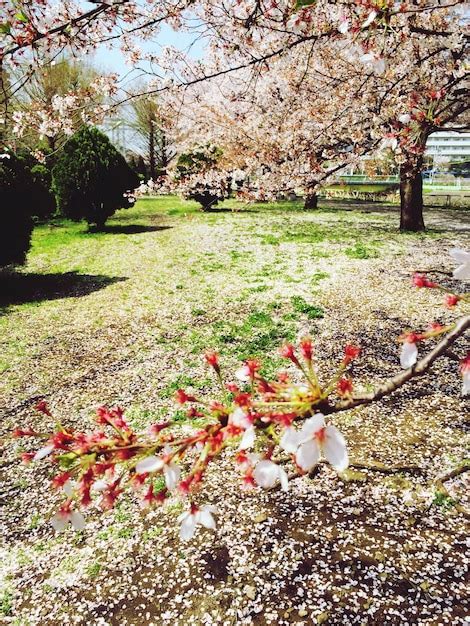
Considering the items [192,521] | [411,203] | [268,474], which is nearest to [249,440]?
[268,474]

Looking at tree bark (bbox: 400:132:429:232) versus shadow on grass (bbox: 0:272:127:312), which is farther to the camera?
tree bark (bbox: 400:132:429:232)

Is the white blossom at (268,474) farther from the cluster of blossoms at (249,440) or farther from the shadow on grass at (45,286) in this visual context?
the shadow on grass at (45,286)

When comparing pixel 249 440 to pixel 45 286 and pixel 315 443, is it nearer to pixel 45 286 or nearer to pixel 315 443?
pixel 315 443

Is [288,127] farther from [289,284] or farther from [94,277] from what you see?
[94,277]

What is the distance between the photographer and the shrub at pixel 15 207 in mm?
9234

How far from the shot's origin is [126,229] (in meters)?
16.7

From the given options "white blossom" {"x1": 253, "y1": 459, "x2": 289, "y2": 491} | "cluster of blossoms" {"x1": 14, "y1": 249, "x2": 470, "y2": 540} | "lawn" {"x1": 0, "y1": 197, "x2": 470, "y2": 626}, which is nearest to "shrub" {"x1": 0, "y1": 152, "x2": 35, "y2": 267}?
"lawn" {"x1": 0, "y1": 197, "x2": 470, "y2": 626}

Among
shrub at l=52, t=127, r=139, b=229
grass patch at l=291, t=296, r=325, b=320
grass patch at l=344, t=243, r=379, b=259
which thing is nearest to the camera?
grass patch at l=291, t=296, r=325, b=320

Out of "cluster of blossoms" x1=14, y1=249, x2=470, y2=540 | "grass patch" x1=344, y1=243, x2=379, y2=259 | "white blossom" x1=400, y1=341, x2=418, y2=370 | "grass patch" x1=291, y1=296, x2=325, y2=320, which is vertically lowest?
"grass patch" x1=291, y1=296, x2=325, y2=320

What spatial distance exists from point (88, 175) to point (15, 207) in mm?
5699

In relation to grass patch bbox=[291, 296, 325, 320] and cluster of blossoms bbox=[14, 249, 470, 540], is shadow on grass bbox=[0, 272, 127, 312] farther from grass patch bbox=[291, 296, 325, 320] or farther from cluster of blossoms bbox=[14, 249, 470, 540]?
cluster of blossoms bbox=[14, 249, 470, 540]

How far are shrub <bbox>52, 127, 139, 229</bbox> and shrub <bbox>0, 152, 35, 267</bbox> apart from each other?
493cm

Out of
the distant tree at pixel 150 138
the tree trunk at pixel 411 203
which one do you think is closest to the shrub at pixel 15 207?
the tree trunk at pixel 411 203

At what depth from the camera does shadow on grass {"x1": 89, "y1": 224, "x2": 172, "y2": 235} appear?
1609 centimetres
